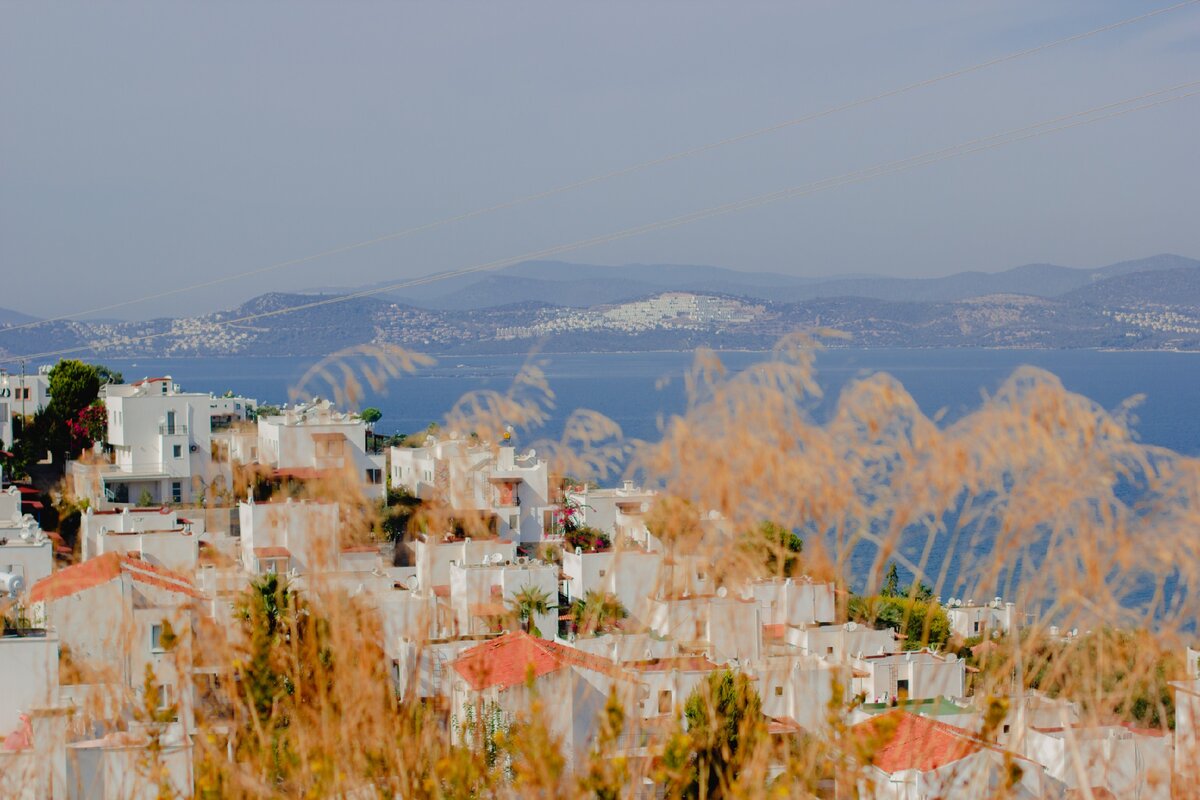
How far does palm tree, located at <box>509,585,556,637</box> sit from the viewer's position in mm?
14727

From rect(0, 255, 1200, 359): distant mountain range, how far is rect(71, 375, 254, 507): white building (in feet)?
4.05

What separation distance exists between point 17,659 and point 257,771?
6481mm

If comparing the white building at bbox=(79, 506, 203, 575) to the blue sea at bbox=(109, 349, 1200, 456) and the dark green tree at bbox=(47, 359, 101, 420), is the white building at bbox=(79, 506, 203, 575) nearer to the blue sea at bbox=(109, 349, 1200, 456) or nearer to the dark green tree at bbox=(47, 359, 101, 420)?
the dark green tree at bbox=(47, 359, 101, 420)

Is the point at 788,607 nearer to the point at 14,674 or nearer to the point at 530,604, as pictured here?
the point at 530,604

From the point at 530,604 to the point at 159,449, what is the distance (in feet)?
27.0

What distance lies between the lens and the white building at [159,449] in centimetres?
2036

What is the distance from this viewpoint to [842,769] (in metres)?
2.04

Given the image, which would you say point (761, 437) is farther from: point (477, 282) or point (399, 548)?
point (477, 282)

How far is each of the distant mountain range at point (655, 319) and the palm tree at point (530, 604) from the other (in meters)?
2.90

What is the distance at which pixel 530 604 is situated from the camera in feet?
48.8

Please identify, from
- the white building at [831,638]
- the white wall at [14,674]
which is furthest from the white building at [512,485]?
the white wall at [14,674]

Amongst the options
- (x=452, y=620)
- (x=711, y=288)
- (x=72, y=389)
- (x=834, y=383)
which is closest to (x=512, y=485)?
(x=72, y=389)

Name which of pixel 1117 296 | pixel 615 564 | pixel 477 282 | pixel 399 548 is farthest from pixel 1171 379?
pixel 615 564

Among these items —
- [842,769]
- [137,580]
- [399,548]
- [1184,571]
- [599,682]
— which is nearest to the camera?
[842,769]
